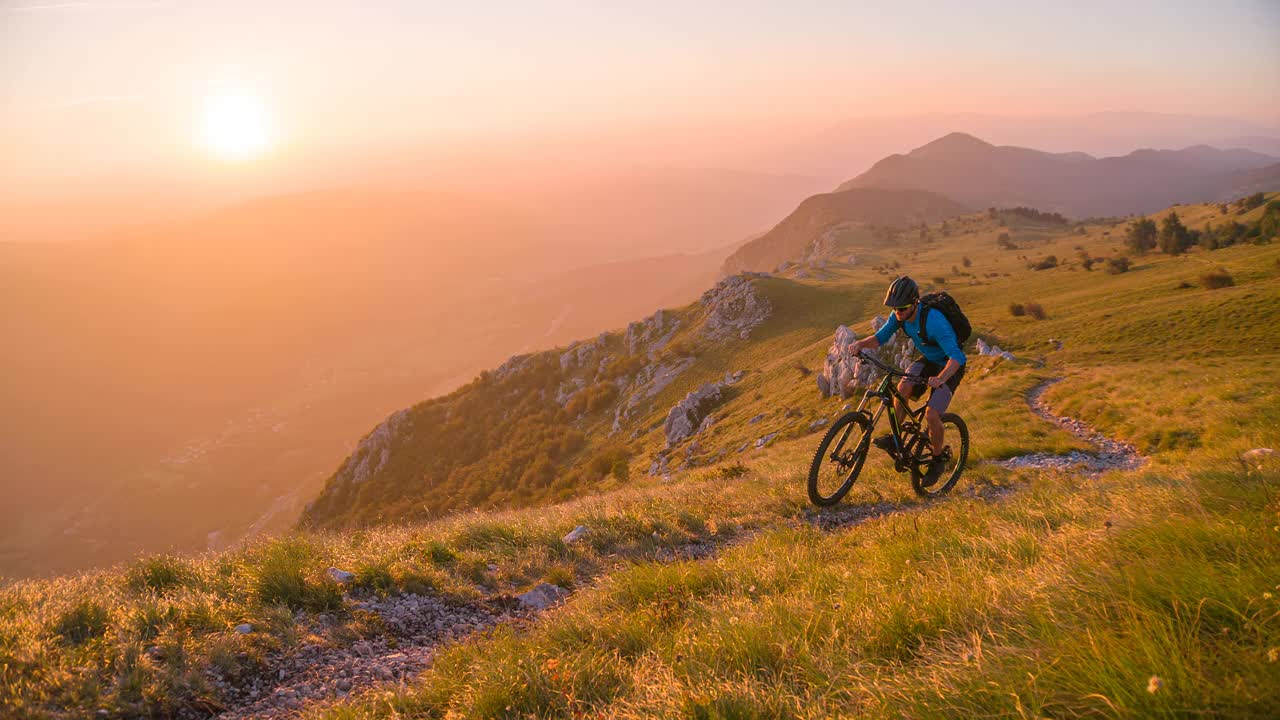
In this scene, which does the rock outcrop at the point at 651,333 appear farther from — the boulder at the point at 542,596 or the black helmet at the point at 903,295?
the boulder at the point at 542,596

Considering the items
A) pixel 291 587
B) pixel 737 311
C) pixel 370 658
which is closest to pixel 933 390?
Answer: pixel 370 658

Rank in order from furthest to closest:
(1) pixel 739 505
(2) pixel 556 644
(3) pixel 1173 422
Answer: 1. (3) pixel 1173 422
2. (1) pixel 739 505
3. (2) pixel 556 644

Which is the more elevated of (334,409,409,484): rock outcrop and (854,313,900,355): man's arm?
(854,313,900,355): man's arm

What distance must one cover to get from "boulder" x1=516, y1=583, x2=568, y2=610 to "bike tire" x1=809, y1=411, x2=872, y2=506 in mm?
4180

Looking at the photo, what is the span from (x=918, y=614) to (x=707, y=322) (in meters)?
60.1

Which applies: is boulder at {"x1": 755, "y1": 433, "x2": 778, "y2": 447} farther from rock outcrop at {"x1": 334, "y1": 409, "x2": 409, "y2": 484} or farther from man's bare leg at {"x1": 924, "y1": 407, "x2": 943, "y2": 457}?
rock outcrop at {"x1": 334, "y1": 409, "x2": 409, "y2": 484}

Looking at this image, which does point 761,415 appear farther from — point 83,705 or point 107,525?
point 107,525

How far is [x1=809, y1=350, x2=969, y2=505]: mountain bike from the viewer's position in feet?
25.7

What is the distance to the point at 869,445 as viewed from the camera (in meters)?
8.17

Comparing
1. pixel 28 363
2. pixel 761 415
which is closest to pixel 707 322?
pixel 761 415

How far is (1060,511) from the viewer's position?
5.68 metres

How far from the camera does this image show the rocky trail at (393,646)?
13.5ft

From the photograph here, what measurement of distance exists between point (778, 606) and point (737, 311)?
59.4 meters

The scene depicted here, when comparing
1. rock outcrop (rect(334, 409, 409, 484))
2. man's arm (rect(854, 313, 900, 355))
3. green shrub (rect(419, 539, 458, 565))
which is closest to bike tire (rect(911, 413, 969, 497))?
man's arm (rect(854, 313, 900, 355))
